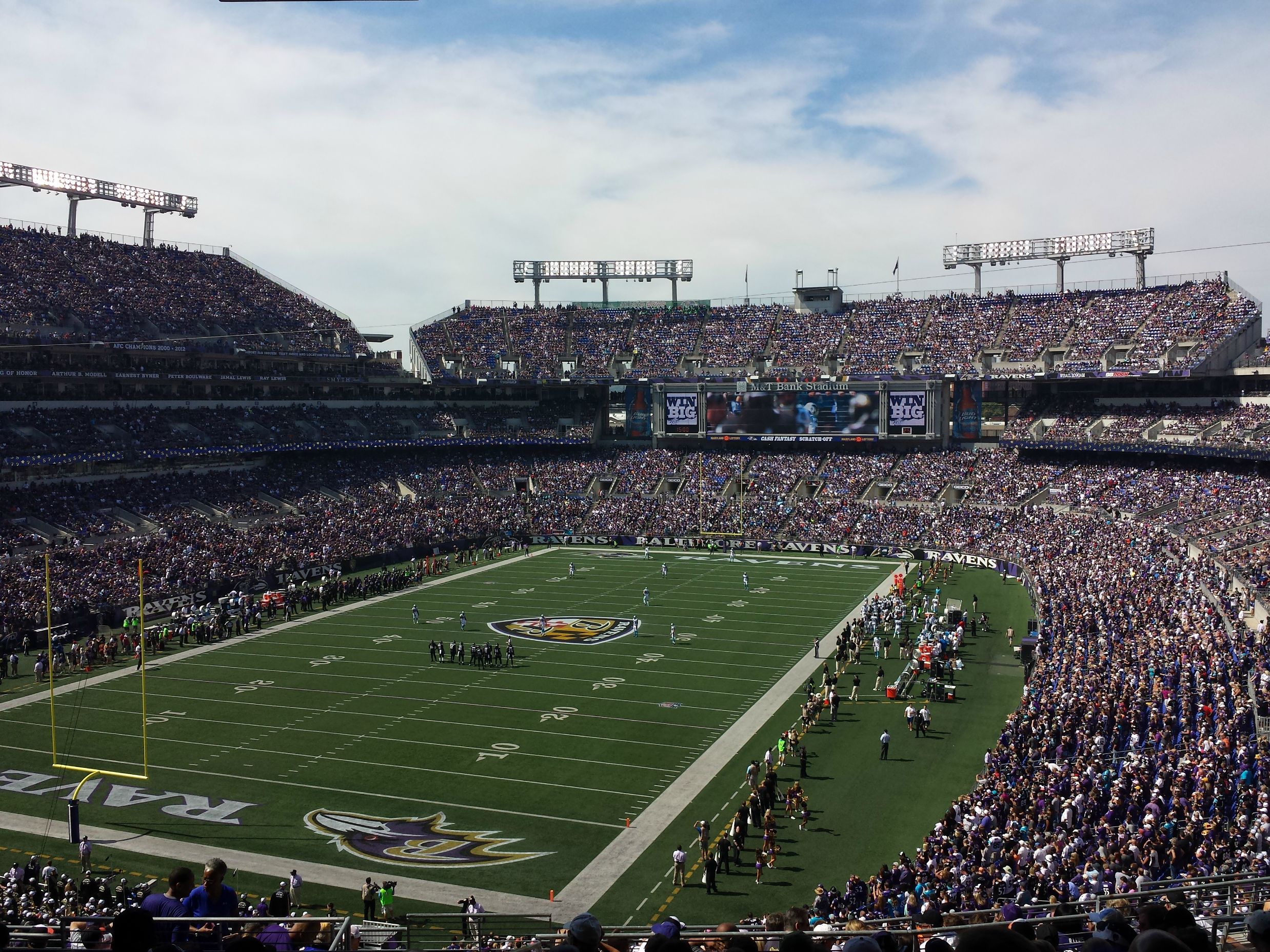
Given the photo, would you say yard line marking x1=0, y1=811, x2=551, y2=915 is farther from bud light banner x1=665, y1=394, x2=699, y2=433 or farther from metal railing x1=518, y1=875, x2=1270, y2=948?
bud light banner x1=665, y1=394, x2=699, y2=433

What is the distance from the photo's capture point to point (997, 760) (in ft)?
69.4

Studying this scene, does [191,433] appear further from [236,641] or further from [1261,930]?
[1261,930]

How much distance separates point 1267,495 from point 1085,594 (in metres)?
15.2

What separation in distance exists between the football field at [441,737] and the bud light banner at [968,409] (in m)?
27.6

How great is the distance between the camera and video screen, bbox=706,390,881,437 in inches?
2616

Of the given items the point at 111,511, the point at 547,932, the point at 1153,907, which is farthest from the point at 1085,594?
the point at 111,511

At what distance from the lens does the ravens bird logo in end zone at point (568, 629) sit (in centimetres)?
3666

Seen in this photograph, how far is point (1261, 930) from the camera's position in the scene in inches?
152

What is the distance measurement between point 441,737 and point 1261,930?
23.7 m

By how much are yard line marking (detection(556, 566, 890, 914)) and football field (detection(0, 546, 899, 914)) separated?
6cm

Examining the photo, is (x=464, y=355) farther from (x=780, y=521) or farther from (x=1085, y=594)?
(x=1085, y=594)

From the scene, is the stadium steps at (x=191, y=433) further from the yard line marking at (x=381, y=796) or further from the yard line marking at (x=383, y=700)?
the yard line marking at (x=381, y=796)

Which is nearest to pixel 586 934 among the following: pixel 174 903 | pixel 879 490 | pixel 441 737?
pixel 174 903

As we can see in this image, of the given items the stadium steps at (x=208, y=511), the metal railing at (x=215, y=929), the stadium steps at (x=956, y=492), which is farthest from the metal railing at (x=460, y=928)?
the stadium steps at (x=956, y=492)
